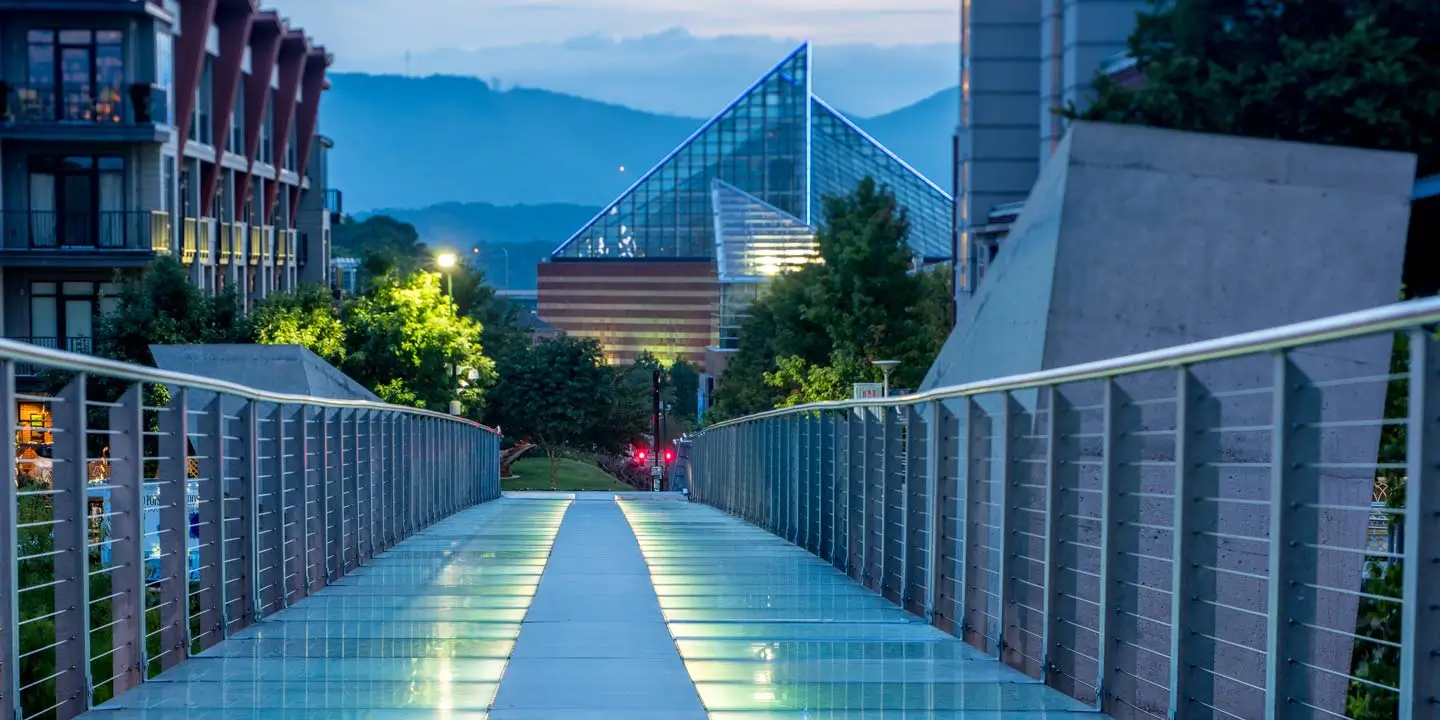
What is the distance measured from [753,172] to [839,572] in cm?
17395

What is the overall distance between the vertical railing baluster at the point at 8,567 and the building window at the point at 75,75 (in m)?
39.5

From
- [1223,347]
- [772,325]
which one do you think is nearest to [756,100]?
[772,325]

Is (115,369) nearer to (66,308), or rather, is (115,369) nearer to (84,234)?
(84,234)

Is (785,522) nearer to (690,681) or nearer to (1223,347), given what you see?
(690,681)

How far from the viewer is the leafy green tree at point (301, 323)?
1601 inches

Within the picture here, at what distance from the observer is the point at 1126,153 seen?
14.4 meters

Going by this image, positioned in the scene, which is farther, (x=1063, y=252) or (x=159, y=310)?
(x=159, y=310)

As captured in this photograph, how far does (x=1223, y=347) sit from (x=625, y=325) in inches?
7594

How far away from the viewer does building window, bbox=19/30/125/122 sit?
42.4 meters

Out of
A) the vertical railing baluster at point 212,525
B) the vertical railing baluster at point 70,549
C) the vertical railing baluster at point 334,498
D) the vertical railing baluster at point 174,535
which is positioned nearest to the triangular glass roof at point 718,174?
the vertical railing baluster at point 334,498

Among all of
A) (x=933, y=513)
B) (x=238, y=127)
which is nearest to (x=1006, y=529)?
(x=933, y=513)

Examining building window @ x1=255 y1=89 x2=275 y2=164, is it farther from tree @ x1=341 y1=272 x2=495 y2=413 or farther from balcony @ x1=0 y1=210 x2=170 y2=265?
balcony @ x1=0 y1=210 x2=170 y2=265

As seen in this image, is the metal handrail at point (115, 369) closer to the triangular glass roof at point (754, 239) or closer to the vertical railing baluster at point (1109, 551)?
the vertical railing baluster at point (1109, 551)

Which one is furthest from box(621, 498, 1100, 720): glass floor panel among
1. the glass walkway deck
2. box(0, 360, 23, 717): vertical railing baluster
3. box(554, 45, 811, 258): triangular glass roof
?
box(554, 45, 811, 258): triangular glass roof
